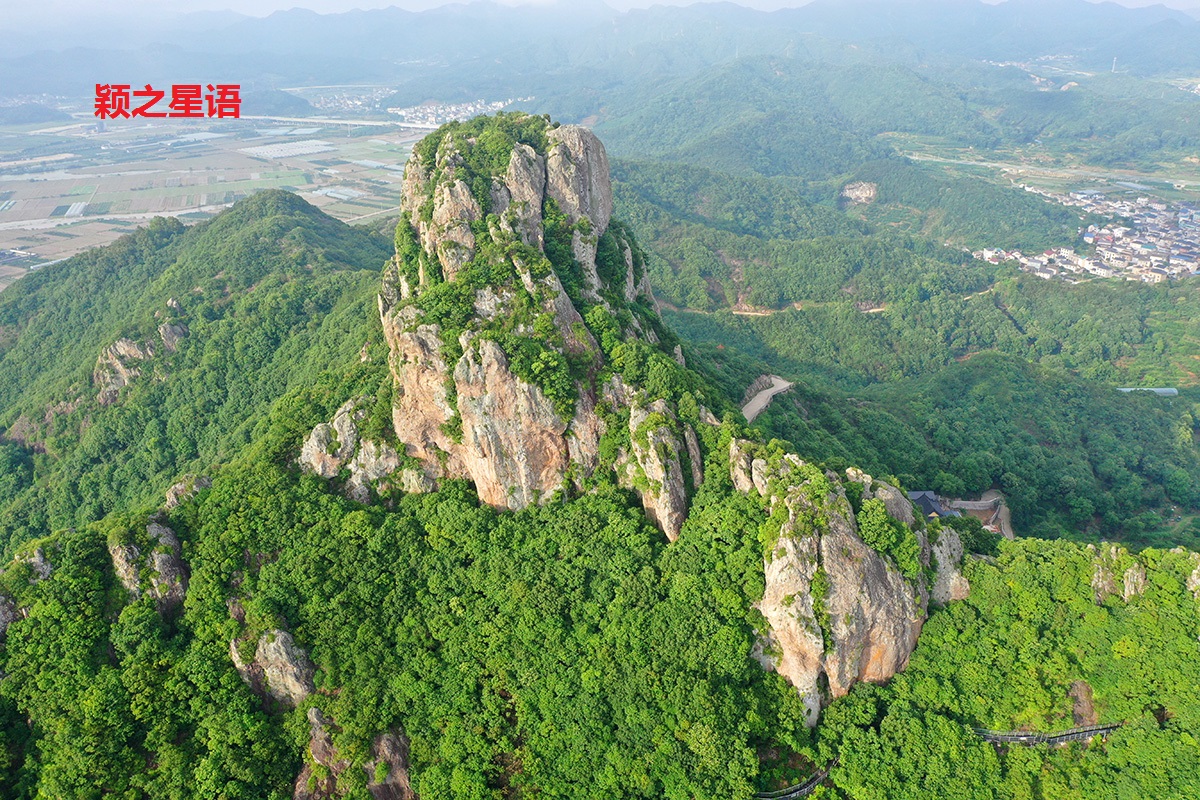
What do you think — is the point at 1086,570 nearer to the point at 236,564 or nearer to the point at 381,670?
the point at 381,670

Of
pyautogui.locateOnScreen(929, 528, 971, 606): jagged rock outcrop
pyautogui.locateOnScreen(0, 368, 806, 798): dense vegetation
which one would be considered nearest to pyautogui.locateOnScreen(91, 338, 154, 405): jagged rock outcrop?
pyautogui.locateOnScreen(0, 368, 806, 798): dense vegetation

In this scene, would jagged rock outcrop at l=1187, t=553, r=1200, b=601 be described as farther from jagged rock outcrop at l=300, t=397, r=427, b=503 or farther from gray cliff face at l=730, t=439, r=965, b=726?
jagged rock outcrop at l=300, t=397, r=427, b=503

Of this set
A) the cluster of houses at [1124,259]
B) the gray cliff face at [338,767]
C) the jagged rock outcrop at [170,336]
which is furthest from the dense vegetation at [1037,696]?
the cluster of houses at [1124,259]

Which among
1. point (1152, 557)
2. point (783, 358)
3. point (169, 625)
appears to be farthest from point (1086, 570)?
point (783, 358)

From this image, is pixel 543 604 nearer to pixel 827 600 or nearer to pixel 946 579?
pixel 827 600

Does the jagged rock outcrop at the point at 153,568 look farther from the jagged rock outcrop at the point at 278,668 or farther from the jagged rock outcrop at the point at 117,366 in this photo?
the jagged rock outcrop at the point at 117,366

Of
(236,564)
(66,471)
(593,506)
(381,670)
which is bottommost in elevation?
(66,471)
